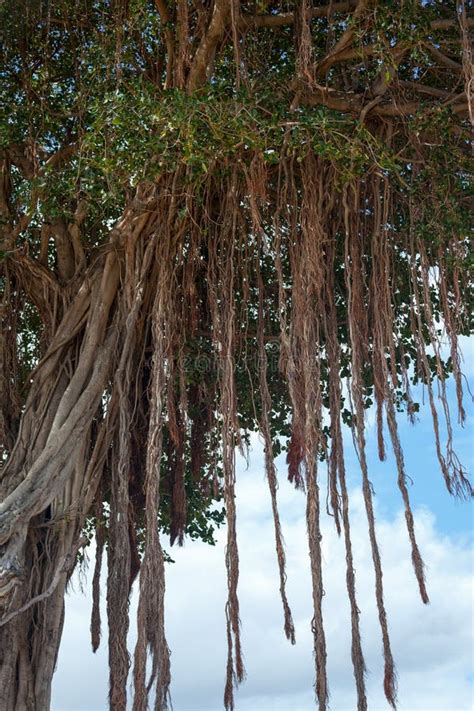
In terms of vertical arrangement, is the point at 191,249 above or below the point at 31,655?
above

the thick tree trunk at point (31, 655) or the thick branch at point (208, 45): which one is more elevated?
the thick branch at point (208, 45)

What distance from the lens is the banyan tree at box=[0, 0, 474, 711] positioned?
16.4 feet

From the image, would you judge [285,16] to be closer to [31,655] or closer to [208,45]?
[208,45]

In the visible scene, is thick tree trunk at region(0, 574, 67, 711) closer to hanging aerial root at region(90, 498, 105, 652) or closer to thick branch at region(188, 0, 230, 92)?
hanging aerial root at region(90, 498, 105, 652)

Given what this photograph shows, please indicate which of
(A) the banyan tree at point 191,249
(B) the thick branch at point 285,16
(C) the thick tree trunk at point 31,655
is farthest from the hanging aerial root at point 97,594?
(B) the thick branch at point 285,16

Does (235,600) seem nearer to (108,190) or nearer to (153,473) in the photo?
(153,473)

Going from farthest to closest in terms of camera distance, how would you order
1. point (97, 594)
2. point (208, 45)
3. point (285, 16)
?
point (97, 594) → point (285, 16) → point (208, 45)

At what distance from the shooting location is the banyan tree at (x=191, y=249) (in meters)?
4.98

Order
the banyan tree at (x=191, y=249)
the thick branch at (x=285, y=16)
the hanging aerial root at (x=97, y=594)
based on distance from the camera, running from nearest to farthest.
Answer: the banyan tree at (x=191, y=249), the thick branch at (x=285, y=16), the hanging aerial root at (x=97, y=594)

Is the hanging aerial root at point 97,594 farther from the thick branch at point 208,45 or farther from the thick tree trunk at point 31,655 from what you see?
the thick branch at point 208,45

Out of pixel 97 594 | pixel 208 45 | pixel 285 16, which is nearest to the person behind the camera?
pixel 208 45

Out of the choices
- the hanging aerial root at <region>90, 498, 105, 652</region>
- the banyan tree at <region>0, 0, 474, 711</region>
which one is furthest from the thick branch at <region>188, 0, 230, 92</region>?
the hanging aerial root at <region>90, 498, 105, 652</region>

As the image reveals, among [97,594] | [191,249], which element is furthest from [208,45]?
[97,594]

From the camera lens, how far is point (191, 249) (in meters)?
5.89
